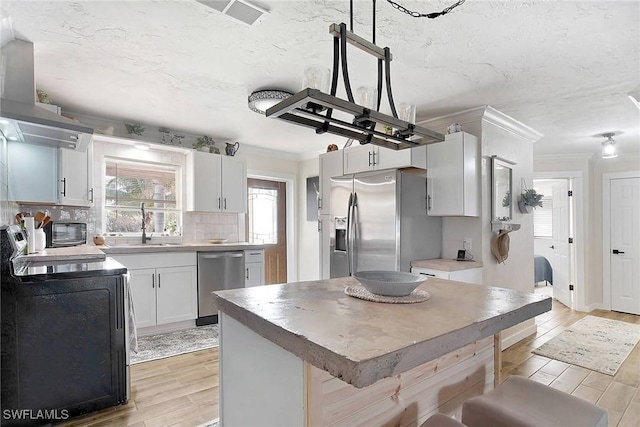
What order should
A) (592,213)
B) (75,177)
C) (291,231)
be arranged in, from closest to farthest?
1. (75,177)
2. (592,213)
3. (291,231)

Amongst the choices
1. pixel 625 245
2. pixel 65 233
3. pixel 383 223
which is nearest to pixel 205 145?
pixel 65 233

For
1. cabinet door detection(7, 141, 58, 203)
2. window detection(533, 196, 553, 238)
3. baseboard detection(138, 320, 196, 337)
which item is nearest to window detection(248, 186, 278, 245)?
baseboard detection(138, 320, 196, 337)

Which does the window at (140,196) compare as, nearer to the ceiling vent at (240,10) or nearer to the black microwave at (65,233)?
the black microwave at (65,233)

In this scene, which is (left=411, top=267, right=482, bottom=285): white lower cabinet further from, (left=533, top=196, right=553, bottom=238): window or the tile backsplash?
→ (left=533, top=196, right=553, bottom=238): window

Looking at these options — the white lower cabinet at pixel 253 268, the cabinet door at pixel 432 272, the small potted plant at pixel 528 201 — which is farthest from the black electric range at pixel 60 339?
the small potted plant at pixel 528 201

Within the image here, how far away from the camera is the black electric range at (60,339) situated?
1908 millimetres

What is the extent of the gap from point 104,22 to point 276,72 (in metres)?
1.13

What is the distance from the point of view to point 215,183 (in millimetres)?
4512

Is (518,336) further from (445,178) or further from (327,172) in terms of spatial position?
(327,172)

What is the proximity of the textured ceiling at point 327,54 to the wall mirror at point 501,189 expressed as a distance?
53 cm

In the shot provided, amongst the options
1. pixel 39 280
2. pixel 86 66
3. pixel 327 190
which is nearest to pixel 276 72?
pixel 86 66

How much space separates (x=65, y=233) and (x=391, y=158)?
348 cm

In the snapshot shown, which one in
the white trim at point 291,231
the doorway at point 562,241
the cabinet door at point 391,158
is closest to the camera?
the cabinet door at point 391,158

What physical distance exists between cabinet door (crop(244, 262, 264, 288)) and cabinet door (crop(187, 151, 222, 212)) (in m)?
0.87
